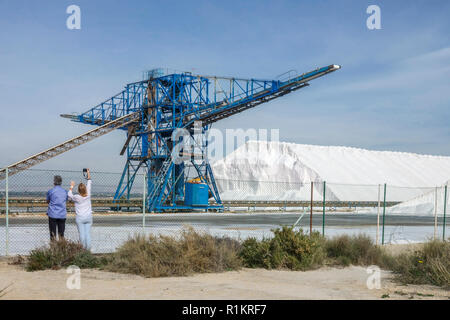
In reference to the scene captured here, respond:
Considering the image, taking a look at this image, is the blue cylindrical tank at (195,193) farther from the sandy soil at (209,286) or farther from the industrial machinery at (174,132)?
the sandy soil at (209,286)

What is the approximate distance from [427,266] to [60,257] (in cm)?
751

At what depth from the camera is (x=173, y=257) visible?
32.9ft

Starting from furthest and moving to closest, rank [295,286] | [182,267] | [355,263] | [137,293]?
[355,263] → [182,267] → [295,286] → [137,293]

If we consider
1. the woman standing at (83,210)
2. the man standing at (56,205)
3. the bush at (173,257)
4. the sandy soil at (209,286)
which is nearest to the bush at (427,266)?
the sandy soil at (209,286)

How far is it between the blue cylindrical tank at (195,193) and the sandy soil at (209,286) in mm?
26346

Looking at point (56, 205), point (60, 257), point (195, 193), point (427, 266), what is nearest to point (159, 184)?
point (195, 193)

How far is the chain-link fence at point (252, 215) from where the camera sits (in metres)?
15.9

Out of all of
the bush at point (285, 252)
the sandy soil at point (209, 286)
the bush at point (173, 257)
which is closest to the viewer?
the sandy soil at point (209, 286)

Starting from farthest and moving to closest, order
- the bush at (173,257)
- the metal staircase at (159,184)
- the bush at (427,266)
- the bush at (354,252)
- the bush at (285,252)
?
the metal staircase at (159,184), the bush at (354,252), the bush at (285,252), the bush at (173,257), the bush at (427,266)

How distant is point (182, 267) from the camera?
32.0 feet

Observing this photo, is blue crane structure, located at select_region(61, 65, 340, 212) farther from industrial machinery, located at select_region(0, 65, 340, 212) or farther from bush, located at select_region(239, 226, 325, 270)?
bush, located at select_region(239, 226, 325, 270)

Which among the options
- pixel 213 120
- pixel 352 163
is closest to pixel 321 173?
pixel 352 163

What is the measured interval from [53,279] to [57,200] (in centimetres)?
234
